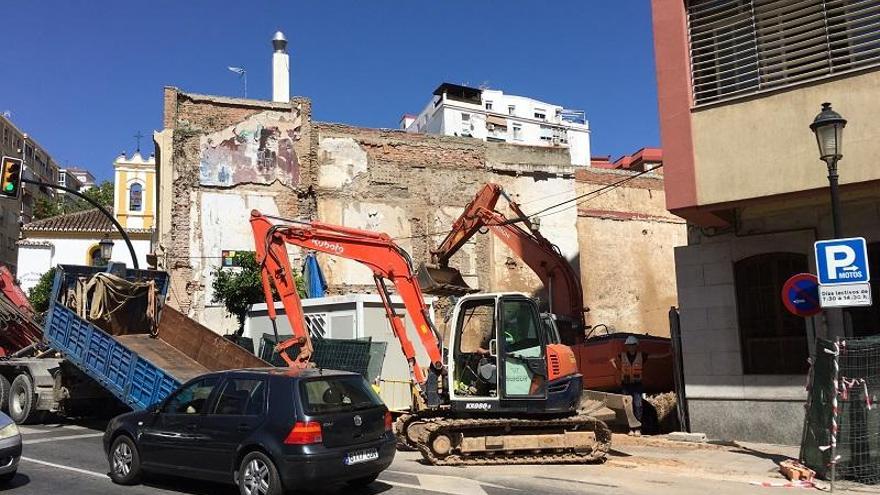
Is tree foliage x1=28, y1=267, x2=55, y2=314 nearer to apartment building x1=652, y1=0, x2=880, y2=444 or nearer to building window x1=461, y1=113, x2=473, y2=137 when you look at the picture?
apartment building x1=652, y1=0, x2=880, y2=444

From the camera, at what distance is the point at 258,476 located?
7.29 m

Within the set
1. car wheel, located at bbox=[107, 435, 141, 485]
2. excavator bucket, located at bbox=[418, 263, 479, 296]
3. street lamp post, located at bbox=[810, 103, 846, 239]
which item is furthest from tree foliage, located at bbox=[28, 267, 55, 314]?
street lamp post, located at bbox=[810, 103, 846, 239]

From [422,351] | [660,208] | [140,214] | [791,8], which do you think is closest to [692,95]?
[791,8]

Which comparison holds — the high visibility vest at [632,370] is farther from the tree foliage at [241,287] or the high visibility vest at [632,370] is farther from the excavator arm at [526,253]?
the tree foliage at [241,287]

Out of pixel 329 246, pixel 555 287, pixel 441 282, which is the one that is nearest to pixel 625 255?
pixel 555 287

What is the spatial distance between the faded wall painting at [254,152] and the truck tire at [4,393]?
12.0 m

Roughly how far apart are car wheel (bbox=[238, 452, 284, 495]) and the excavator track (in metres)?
3.42

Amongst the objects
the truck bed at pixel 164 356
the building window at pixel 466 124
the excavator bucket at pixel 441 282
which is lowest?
the truck bed at pixel 164 356

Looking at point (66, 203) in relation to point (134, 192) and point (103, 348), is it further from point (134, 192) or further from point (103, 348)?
point (103, 348)

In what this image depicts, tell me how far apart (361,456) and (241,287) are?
1731cm

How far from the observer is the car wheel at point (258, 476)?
7145 millimetres

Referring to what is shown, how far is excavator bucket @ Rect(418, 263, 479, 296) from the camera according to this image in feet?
59.3

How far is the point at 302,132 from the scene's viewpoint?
27.2 m

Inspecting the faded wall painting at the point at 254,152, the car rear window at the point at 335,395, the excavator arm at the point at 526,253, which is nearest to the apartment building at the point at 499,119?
the faded wall painting at the point at 254,152
